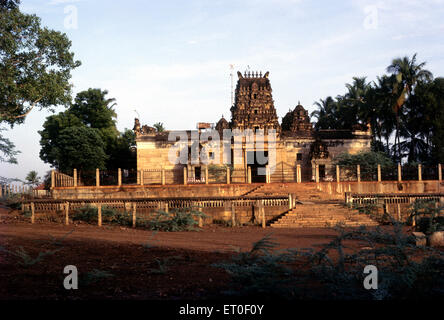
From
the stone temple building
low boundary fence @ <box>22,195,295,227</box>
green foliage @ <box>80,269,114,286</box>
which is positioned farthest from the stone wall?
green foliage @ <box>80,269,114,286</box>

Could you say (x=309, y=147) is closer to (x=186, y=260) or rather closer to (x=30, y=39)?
(x=30, y=39)

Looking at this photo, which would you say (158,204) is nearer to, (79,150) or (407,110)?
(79,150)

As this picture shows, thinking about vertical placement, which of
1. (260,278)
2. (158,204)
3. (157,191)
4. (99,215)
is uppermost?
(157,191)

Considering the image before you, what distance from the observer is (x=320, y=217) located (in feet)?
62.1

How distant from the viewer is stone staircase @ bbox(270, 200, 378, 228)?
1839cm

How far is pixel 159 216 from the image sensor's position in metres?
17.2

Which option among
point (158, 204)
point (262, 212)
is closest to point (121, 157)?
point (158, 204)

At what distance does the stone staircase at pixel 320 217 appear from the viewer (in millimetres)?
18391

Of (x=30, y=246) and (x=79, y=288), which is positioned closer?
(x=79, y=288)

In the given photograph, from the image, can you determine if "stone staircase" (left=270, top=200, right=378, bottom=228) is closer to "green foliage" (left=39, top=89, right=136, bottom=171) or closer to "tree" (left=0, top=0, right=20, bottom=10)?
"tree" (left=0, top=0, right=20, bottom=10)

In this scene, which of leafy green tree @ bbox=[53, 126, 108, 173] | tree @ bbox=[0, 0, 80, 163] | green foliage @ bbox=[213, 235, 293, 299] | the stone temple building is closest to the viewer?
green foliage @ bbox=[213, 235, 293, 299]

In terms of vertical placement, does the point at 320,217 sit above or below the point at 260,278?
below
